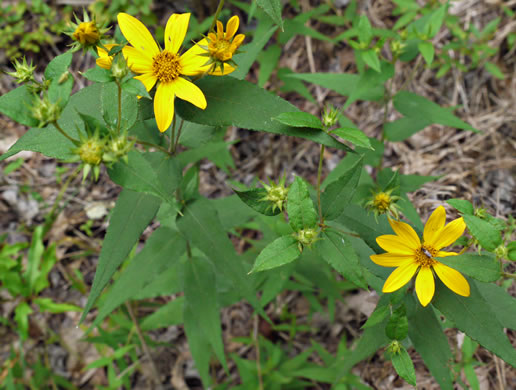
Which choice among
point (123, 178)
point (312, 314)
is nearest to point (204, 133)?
point (123, 178)

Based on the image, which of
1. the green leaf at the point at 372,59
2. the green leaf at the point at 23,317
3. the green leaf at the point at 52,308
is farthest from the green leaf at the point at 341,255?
the green leaf at the point at 23,317

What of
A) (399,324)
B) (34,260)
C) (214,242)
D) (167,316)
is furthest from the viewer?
(34,260)

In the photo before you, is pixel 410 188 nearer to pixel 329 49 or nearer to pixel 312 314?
pixel 312 314

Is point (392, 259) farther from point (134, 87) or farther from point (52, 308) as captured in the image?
point (52, 308)

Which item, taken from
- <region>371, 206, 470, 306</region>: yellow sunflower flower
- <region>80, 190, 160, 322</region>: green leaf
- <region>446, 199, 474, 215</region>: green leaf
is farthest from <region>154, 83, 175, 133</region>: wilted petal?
<region>446, 199, 474, 215</region>: green leaf

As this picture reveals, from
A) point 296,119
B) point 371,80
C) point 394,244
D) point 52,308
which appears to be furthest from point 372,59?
point 52,308

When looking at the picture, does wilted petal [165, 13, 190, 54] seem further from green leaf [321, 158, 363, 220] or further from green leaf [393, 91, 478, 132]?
green leaf [393, 91, 478, 132]
